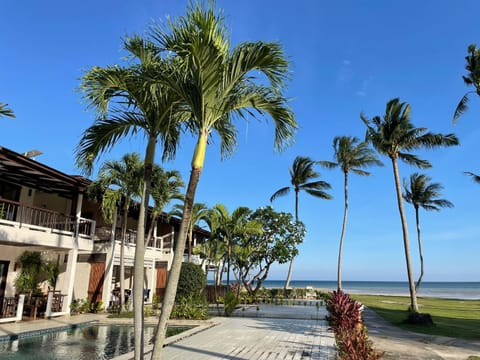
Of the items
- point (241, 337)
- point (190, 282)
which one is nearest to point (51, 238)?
point (190, 282)

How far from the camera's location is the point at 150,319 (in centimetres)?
1467

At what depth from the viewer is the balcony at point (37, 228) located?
1246 centimetres

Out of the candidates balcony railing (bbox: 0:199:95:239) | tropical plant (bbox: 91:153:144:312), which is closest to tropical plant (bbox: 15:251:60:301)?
balcony railing (bbox: 0:199:95:239)

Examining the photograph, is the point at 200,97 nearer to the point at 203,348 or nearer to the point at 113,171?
the point at 203,348

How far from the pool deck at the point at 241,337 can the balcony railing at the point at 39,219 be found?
343 centimetres

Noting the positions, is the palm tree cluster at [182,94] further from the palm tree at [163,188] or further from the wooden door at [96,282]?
the wooden door at [96,282]

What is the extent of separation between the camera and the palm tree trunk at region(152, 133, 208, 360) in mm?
4453

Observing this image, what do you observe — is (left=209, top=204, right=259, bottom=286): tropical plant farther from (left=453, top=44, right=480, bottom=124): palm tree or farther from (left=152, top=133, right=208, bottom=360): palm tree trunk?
(left=152, top=133, right=208, bottom=360): palm tree trunk

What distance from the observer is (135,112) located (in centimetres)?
591

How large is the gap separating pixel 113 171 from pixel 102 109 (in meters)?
10.6

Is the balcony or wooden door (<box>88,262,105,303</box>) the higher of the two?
the balcony

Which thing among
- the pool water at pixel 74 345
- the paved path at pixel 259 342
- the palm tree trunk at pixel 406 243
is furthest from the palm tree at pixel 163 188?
the palm tree trunk at pixel 406 243

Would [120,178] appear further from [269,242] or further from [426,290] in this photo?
[426,290]

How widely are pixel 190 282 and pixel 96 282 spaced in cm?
483
